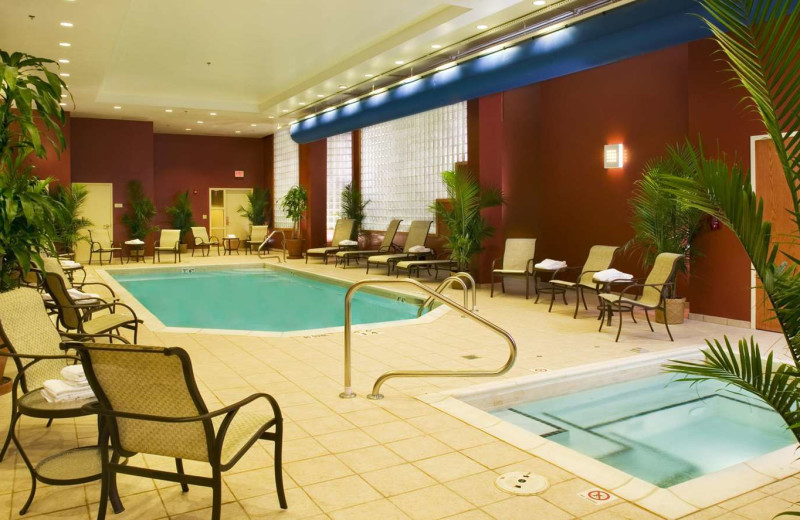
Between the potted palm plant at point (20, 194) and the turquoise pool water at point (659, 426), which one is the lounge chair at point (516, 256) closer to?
the turquoise pool water at point (659, 426)

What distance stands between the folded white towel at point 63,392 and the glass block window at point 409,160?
9907 millimetres

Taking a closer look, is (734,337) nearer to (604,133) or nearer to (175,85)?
(604,133)

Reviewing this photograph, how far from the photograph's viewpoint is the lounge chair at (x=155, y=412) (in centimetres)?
263

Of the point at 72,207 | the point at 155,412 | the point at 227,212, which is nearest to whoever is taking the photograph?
the point at 155,412

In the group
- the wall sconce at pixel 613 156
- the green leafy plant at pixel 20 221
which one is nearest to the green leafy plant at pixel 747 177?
the green leafy plant at pixel 20 221

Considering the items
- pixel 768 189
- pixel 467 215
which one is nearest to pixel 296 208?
pixel 467 215

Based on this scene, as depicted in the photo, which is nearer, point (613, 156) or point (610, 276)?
point (610, 276)

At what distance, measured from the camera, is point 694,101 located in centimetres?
797

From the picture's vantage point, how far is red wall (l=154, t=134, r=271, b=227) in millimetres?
20750

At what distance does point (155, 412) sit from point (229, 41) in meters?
9.20

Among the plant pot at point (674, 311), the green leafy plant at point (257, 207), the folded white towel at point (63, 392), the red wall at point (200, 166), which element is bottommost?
the plant pot at point (674, 311)

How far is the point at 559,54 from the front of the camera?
8.09 metres

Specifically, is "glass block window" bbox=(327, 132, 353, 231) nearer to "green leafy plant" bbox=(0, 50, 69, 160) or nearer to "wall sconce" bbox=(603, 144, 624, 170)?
"wall sconce" bbox=(603, 144, 624, 170)

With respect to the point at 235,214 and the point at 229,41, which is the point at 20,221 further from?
the point at 235,214
